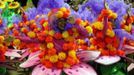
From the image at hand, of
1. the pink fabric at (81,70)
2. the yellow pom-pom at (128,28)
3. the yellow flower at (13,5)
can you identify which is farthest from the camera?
the yellow flower at (13,5)

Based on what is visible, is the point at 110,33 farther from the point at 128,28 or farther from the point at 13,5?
the point at 13,5

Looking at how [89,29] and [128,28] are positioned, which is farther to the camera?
[128,28]

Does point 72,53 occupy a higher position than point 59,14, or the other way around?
point 59,14

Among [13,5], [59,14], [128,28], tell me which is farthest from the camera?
[13,5]

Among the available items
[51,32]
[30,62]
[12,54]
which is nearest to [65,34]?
[51,32]

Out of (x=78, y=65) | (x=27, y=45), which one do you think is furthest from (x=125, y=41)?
(x=27, y=45)

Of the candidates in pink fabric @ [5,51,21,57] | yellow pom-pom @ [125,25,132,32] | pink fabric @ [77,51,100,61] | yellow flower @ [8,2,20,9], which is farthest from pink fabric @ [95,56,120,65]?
yellow flower @ [8,2,20,9]

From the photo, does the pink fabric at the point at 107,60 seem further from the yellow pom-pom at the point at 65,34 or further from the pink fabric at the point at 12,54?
the pink fabric at the point at 12,54

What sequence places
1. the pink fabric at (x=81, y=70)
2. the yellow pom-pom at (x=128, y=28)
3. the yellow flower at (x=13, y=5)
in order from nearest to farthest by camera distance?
the pink fabric at (x=81, y=70)
the yellow pom-pom at (x=128, y=28)
the yellow flower at (x=13, y=5)

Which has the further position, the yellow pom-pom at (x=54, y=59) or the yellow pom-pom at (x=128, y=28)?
the yellow pom-pom at (x=128, y=28)

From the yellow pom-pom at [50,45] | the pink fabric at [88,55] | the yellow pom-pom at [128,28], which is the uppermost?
the yellow pom-pom at [128,28]

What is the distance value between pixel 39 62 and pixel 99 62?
191 millimetres

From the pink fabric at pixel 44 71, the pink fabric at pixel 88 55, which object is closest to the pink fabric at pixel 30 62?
the pink fabric at pixel 44 71

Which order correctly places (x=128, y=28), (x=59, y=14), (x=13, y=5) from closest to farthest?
(x=59, y=14) < (x=128, y=28) < (x=13, y=5)
